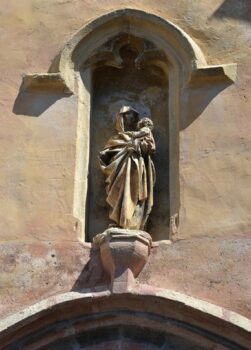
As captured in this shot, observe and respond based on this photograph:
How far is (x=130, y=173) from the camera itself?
266 inches

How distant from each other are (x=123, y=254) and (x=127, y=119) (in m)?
1.15

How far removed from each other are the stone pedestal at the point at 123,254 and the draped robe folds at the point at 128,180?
0.17 m

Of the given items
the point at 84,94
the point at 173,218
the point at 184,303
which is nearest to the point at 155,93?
the point at 84,94

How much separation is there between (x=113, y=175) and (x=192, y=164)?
52 cm

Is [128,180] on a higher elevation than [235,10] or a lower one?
lower

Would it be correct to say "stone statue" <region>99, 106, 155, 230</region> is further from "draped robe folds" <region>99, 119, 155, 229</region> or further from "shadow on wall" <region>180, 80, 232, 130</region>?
"shadow on wall" <region>180, 80, 232, 130</region>

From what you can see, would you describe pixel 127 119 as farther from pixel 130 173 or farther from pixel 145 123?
pixel 130 173

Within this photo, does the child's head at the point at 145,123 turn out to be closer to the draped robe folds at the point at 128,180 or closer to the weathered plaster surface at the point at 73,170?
the draped robe folds at the point at 128,180

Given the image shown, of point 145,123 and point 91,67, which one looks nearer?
point 145,123

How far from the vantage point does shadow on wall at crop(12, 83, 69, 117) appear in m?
7.06

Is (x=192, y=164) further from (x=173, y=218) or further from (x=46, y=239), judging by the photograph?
(x=46, y=239)

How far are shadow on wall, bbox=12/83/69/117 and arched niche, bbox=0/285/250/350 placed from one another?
1396mm

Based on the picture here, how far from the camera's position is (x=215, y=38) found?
23.6ft

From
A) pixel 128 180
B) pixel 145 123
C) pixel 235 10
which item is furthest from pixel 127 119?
pixel 235 10
